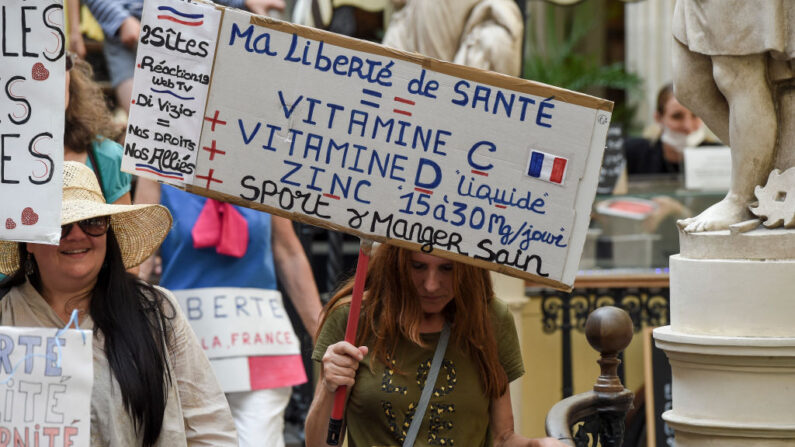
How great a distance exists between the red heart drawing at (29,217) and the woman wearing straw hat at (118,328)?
5.4 inches

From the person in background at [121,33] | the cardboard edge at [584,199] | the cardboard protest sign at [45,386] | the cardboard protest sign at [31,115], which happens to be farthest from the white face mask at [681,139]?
the cardboard protest sign at [45,386]

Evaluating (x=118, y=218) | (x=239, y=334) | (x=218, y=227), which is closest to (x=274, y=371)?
(x=239, y=334)

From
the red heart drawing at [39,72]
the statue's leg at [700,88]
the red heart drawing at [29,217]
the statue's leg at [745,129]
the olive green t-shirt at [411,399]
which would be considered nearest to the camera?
the red heart drawing at [29,217]

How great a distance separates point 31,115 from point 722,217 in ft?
8.42

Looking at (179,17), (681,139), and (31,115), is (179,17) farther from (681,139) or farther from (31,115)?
(681,139)

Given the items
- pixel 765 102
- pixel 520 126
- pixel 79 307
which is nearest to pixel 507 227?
pixel 520 126

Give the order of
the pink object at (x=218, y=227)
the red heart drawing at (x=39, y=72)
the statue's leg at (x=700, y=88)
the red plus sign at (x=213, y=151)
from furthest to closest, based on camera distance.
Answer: the pink object at (x=218, y=227)
the statue's leg at (x=700, y=88)
the red plus sign at (x=213, y=151)
the red heart drawing at (x=39, y=72)

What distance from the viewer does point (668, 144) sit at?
1055 centimetres

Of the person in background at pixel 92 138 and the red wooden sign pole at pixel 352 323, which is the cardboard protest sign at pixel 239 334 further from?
the red wooden sign pole at pixel 352 323

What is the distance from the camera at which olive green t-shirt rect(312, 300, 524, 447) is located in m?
4.19

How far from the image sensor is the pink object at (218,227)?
6.05 meters

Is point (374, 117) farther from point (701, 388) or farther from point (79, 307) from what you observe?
A: point (701, 388)

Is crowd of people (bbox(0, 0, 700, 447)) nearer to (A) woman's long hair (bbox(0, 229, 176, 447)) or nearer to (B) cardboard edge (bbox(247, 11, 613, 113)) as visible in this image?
(A) woman's long hair (bbox(0, 229, 176, 447))

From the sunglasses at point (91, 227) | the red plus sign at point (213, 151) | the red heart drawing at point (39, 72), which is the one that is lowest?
the sunglasses at point (91, 227)
